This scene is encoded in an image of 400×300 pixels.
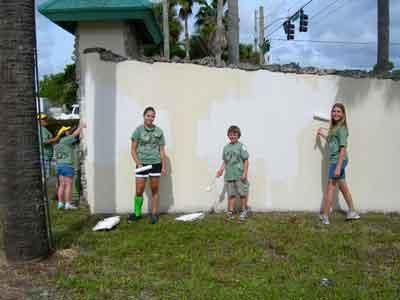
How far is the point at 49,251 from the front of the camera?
4.30 meters

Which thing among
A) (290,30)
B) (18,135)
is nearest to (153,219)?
(18,135)

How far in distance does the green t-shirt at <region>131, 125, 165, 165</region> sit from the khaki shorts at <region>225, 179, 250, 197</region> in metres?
1.15

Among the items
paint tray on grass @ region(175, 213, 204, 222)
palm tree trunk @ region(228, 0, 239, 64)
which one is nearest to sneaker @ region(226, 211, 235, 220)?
paint tray on grass @ region(175, 213, 204, 222)

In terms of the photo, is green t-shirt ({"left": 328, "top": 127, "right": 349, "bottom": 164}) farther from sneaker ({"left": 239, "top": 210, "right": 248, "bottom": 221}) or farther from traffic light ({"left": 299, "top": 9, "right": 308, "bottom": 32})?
traffic light ({"left": 299, "top": 9, "right": 308, "bottom": 32})

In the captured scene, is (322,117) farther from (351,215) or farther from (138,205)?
(138,205)

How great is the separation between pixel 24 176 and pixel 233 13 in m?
7.28

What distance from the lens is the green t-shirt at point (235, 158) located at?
5969 mm

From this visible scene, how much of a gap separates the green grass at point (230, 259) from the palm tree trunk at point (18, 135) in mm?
544

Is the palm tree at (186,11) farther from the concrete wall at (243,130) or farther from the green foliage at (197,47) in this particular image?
the concrete wall at (243,130)

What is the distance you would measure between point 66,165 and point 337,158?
4.10 metres

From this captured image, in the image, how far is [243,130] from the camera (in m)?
6.28

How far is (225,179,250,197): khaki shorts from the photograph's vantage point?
237 inches

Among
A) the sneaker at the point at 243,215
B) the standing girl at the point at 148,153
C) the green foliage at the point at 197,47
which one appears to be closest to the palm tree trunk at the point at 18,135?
the standing girl at the point at 148,153

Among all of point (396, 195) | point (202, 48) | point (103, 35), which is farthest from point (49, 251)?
point (202, 48)
